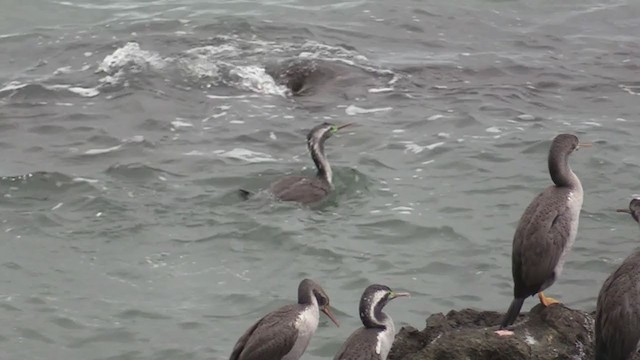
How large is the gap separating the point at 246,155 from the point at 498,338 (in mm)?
7258

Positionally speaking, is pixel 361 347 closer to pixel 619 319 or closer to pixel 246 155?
pixel 619 319

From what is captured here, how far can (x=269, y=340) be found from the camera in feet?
27.7

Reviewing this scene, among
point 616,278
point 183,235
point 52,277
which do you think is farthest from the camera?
point 183,235

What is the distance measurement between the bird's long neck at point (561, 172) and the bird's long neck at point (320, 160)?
4168mm

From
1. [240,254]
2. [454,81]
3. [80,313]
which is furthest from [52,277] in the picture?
[454,81]

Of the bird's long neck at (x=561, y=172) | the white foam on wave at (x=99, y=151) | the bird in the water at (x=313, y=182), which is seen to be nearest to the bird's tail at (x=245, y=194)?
the bird in the water at (x=313, y=182)

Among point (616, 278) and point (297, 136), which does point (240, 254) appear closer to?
point (297, 136)

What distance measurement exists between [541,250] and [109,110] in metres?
8.90

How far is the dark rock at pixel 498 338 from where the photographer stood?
7953 millimetres

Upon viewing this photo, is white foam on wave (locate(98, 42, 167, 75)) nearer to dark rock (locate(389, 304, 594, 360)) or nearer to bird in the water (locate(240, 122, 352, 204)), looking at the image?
bird in the water (locate(240, 122, 352, 204))

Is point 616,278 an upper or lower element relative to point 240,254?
upper

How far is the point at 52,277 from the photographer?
1150 cm

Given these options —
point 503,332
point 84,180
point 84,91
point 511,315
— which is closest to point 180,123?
point 84,91

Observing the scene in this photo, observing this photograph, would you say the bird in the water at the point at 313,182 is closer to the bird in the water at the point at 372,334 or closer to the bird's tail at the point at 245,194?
the bird's tail at the point at 245,194
